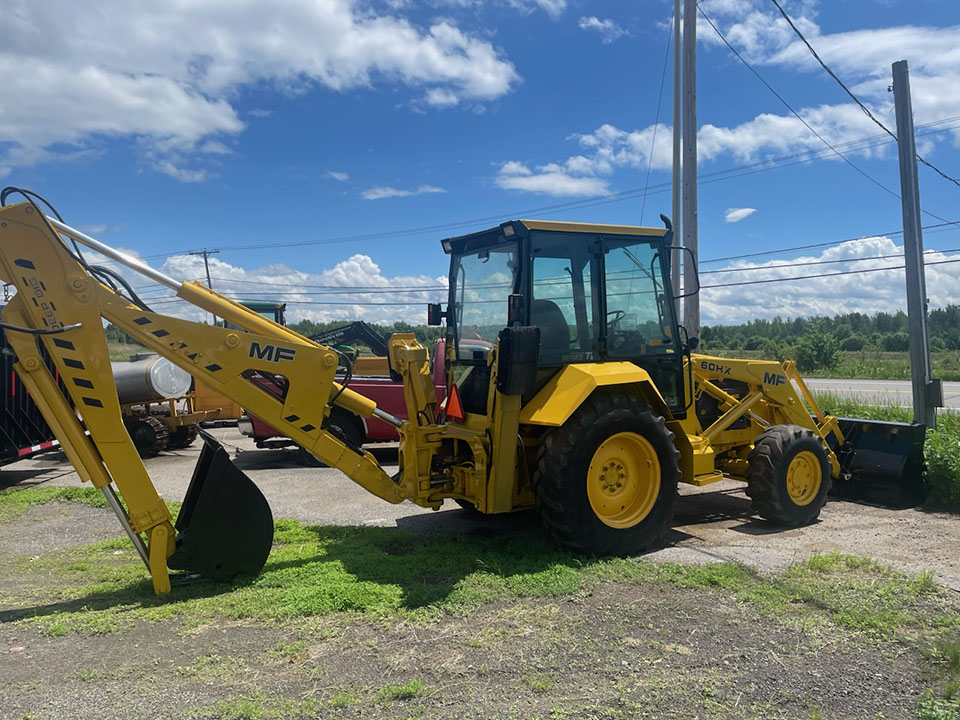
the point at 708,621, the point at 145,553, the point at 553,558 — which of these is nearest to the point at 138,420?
the point at 145,553

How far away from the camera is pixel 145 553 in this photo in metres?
4.89

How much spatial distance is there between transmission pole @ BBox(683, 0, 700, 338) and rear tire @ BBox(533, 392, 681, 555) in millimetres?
6381

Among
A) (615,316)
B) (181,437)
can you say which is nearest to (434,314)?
(615,316)

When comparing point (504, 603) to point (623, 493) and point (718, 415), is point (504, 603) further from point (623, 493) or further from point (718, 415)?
point (718, 415)

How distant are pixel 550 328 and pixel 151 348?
3044 millimetres

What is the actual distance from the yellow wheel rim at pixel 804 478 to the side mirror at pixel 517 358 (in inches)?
127

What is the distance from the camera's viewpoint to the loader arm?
15.4 ft

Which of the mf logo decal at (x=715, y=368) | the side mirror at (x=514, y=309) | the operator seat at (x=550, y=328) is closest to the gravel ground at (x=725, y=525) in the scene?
Answer: the mf logo decal at (x=715, y=368)

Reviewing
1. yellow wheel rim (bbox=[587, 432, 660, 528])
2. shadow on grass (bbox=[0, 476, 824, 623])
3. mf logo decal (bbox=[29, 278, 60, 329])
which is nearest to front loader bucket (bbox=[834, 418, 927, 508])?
shadow on grass (bbox=[0, 476, 824, 623])

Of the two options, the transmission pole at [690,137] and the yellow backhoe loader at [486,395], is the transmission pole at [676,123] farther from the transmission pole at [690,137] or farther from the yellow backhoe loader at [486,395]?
the yellow backhoe loader at [486,395]

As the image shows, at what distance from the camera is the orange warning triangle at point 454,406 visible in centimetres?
635

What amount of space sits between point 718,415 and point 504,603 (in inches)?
157

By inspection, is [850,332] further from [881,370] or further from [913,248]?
[913,248]

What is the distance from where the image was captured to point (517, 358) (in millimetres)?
5387
